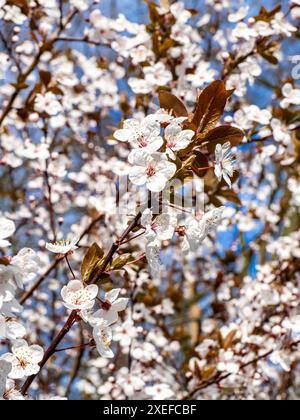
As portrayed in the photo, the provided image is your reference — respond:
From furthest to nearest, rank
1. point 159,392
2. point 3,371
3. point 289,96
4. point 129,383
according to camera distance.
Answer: point 129,383 < point 159,392 < point 289,96 < point 3,371

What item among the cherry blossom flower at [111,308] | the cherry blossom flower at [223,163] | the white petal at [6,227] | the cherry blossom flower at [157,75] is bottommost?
the cherry blossom flower at [111,308]

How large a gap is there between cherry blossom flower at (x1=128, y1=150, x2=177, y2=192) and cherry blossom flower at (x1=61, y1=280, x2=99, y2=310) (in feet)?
0.94

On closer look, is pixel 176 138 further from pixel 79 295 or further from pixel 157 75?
pixel 157 75

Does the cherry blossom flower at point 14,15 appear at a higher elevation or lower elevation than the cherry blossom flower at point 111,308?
higher

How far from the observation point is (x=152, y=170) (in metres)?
1.28

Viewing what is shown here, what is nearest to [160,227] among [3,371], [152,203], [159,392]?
[152,203]

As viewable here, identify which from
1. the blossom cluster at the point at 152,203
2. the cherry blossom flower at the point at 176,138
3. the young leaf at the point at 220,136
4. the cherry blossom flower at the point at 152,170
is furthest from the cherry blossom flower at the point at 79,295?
the young leaf at the point at 220,136

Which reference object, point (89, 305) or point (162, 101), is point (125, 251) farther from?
point (162, 101)

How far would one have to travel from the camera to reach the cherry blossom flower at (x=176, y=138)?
1284mm

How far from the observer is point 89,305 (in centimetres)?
125

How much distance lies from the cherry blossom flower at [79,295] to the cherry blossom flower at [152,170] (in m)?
0.29

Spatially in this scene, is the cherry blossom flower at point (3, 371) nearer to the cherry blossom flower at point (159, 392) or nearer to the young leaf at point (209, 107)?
the young leaf at point (209, 107)

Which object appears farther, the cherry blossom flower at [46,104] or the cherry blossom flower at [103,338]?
the cherry blossom flower at [46,104]

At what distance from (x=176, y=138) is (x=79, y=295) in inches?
18.4
